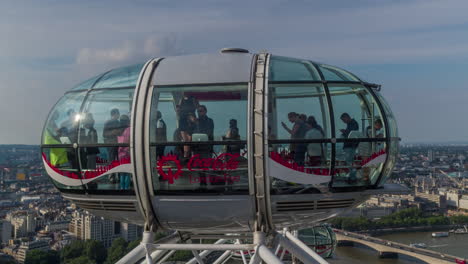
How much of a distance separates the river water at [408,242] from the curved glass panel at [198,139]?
4484 centimetres

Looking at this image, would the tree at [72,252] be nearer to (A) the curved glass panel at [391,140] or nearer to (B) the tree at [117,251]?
(B) the tree at [117,251]

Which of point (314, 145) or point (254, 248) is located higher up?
point (314, 145)

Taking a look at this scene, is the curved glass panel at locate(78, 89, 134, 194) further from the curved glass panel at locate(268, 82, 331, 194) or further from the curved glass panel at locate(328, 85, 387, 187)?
the curved glass panel at locate(328, 85, 387, 187)

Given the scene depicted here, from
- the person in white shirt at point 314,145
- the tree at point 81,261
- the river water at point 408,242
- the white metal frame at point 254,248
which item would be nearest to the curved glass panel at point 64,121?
the white metal frame at point 254,248

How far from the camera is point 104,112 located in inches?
258

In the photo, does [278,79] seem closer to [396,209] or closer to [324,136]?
[324,136]

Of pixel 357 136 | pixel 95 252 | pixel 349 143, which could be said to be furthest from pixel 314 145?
pixel 95 252

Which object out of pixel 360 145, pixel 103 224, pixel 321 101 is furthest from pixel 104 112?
pixel 103 224

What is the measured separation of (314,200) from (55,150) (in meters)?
2.85

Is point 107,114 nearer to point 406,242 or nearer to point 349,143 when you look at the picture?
point 349,143

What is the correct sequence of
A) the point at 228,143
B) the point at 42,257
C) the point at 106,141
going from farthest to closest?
the point at 42,257, the point at 106,141, the point at 228,143

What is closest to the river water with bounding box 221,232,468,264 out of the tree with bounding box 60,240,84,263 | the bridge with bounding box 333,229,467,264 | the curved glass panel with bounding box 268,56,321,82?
the bridge with bounding box 333,229,467,264

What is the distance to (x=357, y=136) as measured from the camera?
251 inches

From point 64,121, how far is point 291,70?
253 centimetres
